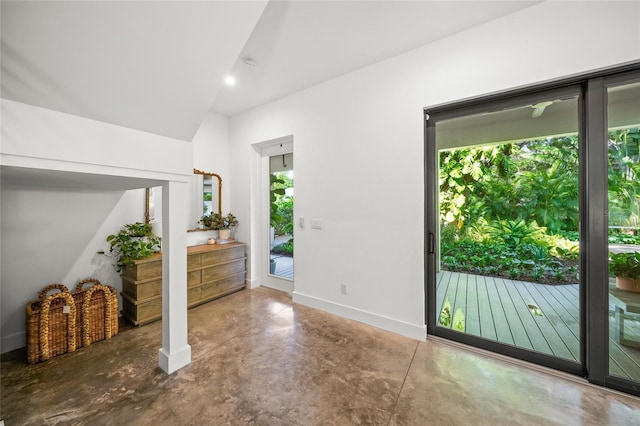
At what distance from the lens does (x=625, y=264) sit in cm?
161

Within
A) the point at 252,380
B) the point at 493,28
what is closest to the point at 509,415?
the point at 252,380

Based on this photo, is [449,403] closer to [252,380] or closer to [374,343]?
[374,343]

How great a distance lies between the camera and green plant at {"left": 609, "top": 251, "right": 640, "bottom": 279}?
1607 millimetres

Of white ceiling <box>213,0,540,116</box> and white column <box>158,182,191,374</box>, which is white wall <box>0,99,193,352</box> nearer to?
white column <box>158,182,191,374</box>

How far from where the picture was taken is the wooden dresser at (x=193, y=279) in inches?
94.1

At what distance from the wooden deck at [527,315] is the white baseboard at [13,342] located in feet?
12.6

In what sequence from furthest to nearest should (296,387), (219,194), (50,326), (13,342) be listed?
1. (219,194)
2. (13,342)
3. (50,326)
4. (296,387)

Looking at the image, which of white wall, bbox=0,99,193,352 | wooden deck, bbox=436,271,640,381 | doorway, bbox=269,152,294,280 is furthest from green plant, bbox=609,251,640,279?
white wall, bbox=0,99,193,352

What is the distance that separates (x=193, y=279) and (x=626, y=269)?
13.0 ft

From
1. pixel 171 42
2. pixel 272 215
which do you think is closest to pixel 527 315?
pixel 272 215

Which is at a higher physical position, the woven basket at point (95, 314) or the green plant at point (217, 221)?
the green plant at point (217, 221)

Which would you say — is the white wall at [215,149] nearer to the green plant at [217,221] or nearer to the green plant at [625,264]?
the green plant at [217,221]

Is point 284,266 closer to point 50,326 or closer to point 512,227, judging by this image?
point 50,326

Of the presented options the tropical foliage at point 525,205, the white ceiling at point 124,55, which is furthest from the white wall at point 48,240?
the tropical foliage at point 525,205
